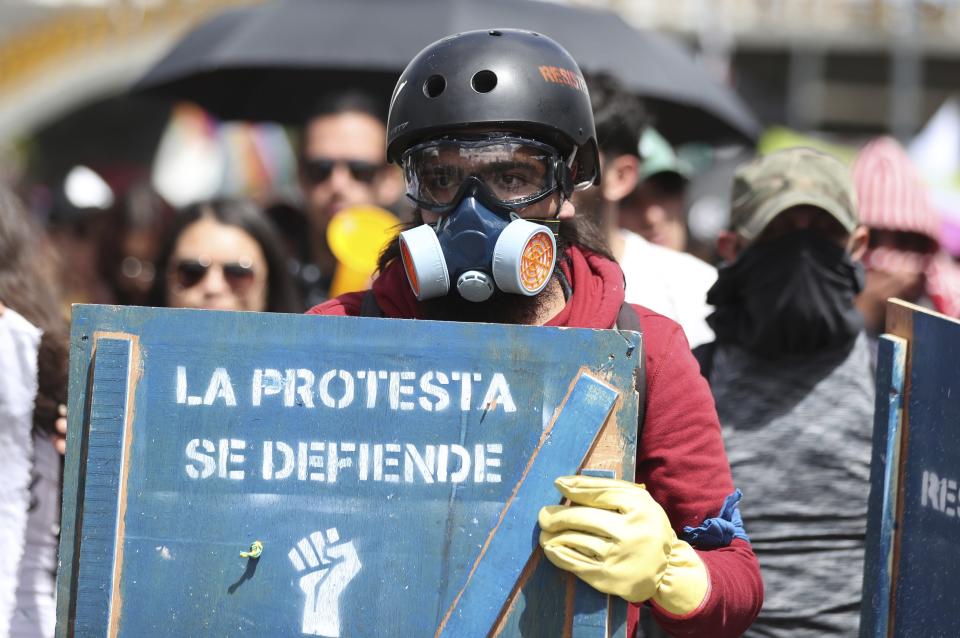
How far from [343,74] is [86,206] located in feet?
5.91

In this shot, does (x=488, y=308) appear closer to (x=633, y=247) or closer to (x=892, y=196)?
(x=633, y=247)

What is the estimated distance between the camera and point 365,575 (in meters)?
2.54

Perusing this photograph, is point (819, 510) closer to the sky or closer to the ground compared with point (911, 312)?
closer to the ground

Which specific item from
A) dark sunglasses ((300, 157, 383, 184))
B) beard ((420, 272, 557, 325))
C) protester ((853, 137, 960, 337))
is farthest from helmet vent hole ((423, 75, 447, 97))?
dark sunglasses ((300, 157, 383, 184))

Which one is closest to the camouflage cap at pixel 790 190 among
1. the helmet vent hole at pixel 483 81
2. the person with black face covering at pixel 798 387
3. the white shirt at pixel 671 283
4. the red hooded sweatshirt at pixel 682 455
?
the person with black face covering at pixel 798 387

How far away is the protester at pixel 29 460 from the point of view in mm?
3332

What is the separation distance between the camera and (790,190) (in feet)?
12.8

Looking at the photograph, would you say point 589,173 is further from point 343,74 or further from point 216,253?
point 343,74

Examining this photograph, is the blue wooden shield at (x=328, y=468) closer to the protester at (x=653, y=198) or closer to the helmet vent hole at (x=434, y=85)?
the helmet vent hole at (x=434, y=85)

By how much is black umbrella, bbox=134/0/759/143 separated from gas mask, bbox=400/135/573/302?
123 inches

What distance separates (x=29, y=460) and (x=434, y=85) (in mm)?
1382

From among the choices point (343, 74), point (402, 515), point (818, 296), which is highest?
point (343, 74)

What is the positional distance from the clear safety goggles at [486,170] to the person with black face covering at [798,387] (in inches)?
43.6

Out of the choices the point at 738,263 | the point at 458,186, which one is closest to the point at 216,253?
the point at 738,263
